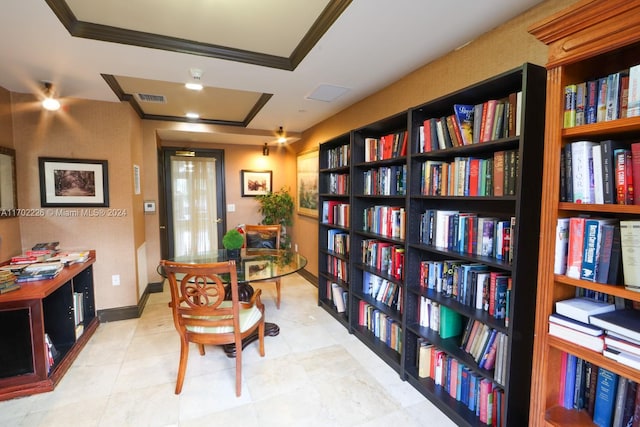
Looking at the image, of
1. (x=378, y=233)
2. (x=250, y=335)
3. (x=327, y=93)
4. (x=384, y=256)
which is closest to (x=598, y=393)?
(x=384, y=256)

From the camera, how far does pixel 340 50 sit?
2.01 metres

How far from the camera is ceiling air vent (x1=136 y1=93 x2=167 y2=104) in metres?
3.06

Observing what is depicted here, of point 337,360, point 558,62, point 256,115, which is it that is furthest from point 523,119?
point 256,115

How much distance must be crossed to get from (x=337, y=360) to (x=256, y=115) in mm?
2939

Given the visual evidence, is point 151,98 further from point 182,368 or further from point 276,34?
point 182,368

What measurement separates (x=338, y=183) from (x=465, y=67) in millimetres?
1603

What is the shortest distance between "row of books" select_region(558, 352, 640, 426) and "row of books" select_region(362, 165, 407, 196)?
1341 mm

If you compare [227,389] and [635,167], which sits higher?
[635,167]

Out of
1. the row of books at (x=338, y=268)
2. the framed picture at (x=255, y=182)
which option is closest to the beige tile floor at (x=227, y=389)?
the row of books at (x=338, y=268)

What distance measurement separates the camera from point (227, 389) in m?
2.06

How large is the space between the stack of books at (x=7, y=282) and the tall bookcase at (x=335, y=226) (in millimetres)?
2582

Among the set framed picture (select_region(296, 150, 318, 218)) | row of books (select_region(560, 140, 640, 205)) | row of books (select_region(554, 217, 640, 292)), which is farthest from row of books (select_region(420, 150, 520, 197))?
framed picture (select_region(296, 150, 318, 218))

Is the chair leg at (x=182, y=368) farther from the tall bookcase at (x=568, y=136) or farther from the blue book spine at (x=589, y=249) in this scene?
the blue book spine at (x=589, y=249)

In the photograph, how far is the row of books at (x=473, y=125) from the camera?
1485 millimetres
